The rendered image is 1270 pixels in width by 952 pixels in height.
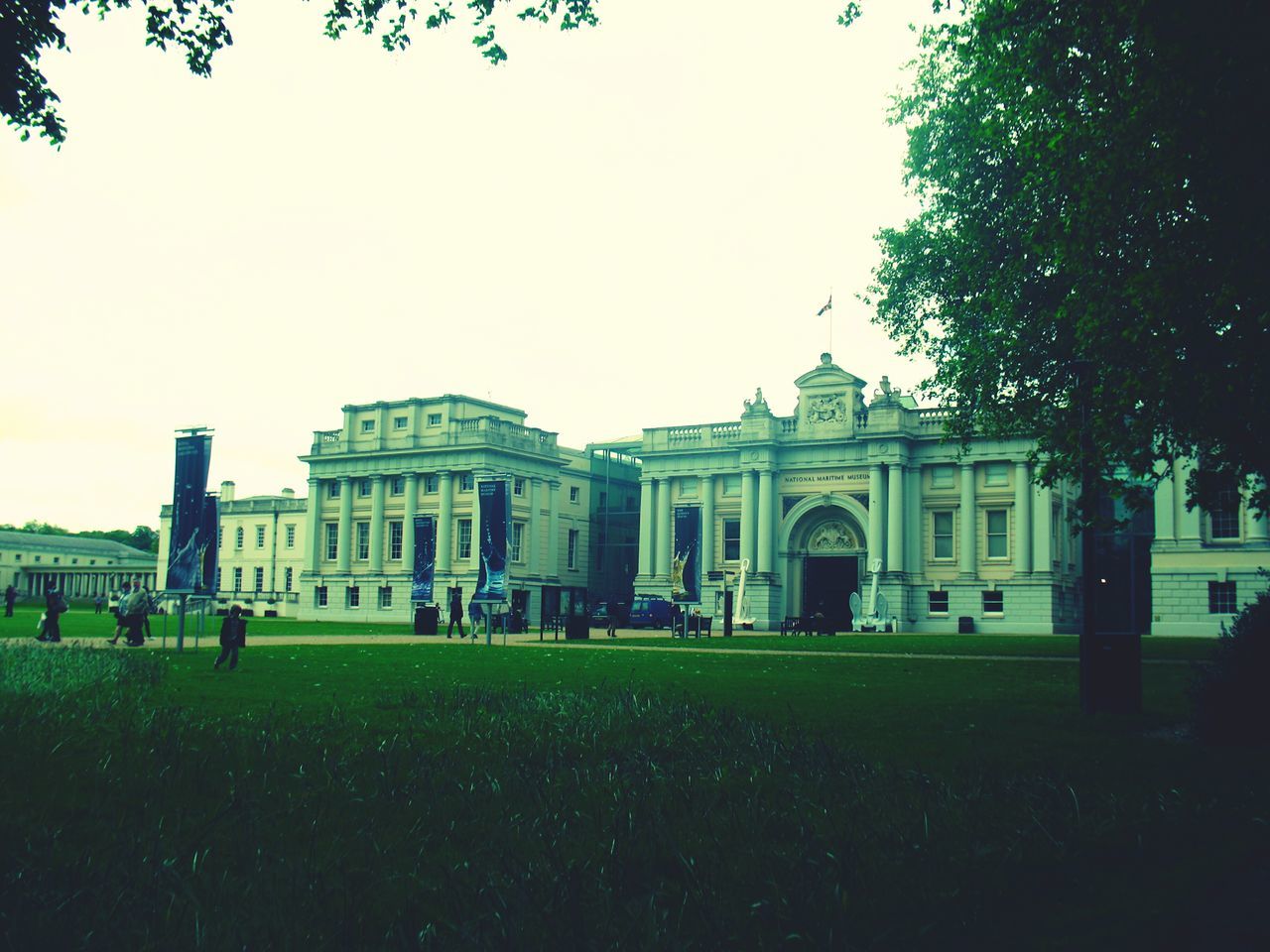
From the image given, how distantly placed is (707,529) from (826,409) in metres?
10.2

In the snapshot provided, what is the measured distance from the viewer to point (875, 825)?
671cm

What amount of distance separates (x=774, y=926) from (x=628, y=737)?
5462 mm

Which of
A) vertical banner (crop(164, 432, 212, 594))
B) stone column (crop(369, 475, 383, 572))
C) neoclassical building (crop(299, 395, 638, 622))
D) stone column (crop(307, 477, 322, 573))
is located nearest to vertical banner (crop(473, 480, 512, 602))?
vertical banner (crop(164, 432, 212, 594))

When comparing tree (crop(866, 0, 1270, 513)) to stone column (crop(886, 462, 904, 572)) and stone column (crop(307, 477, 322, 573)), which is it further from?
stone column (crop(307, 477, 322, 573))

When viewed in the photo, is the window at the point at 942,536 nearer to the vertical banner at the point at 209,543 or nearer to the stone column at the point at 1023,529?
the stone column at the point at 1023,529

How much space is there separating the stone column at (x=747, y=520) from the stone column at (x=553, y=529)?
1453 centimetres

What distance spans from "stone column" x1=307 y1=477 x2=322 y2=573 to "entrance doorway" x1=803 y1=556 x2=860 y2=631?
33614 mm

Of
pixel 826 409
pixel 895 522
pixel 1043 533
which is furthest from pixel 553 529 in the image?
pixel 1043 533

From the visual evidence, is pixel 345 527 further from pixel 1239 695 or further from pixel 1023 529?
pixel 1239 695

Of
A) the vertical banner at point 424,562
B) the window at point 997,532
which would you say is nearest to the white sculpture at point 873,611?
the window at point 997,532

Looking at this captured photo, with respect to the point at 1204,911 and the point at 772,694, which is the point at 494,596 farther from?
the point at 1204,911

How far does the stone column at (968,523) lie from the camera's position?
60.3 meters

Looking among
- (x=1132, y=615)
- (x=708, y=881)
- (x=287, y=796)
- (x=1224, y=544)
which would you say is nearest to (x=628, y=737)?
(x=287, y=796)

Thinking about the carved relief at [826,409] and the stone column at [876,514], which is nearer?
the stone column at [876,514]
